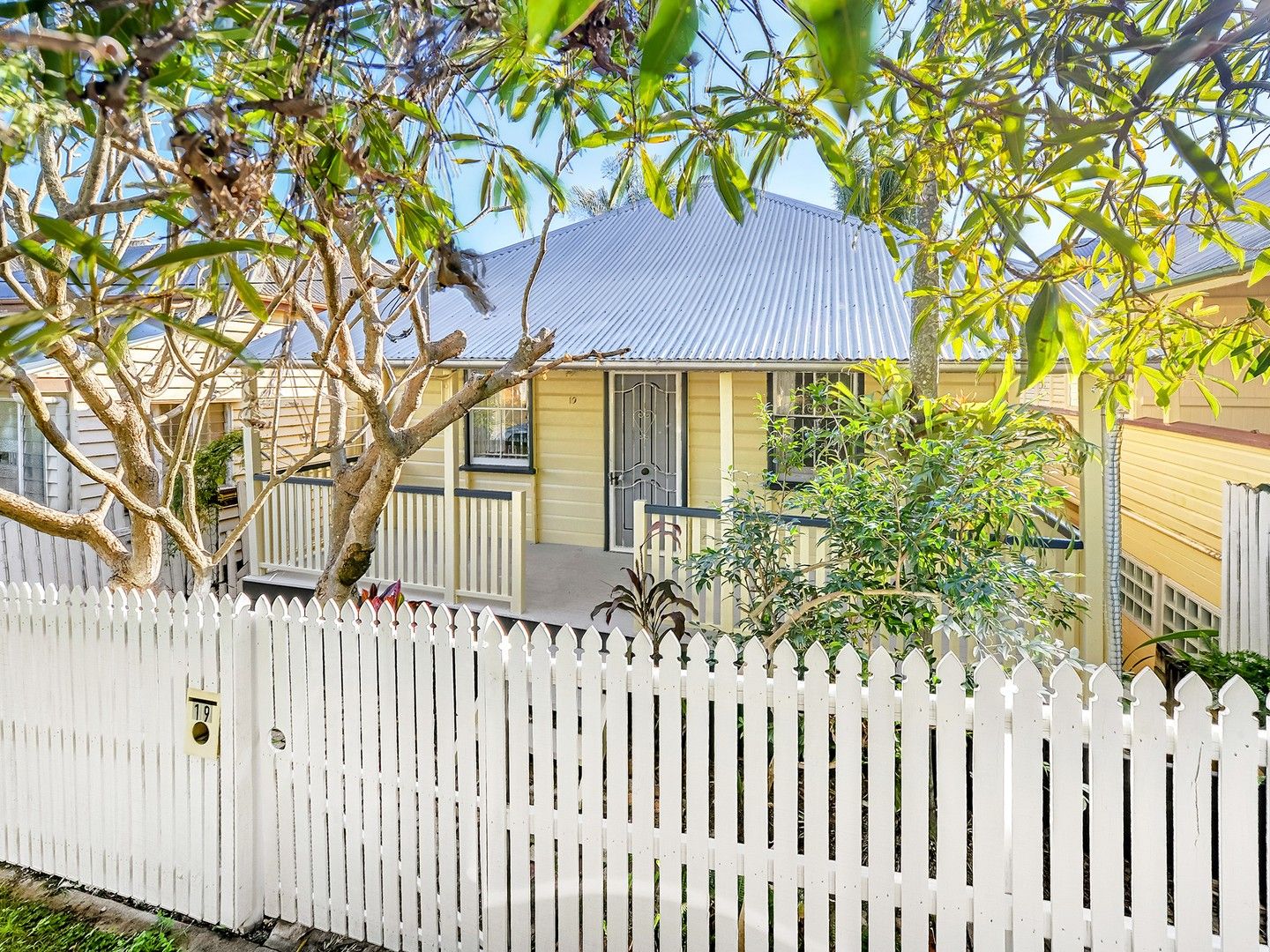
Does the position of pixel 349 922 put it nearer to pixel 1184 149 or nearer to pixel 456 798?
pixel 456 798

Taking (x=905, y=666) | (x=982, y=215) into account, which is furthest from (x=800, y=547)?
(x=982, y=215)

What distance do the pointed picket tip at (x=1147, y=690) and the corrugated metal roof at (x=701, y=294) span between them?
385 centimetres

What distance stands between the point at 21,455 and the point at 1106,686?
1032 cm

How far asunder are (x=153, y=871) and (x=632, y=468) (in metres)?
6.30

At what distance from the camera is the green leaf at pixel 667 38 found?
1.93 feet

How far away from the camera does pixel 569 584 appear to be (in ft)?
24.0

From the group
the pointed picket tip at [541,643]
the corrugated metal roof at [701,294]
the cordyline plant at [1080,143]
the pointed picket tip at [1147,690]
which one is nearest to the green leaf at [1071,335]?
the cordyline plant at [1080,143]

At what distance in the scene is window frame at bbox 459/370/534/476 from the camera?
29.7 ft

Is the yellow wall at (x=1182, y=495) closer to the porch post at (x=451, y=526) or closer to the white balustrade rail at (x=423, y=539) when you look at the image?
the white balustrade rail at (x=423, y=539)

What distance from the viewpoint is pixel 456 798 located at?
9.36 feet

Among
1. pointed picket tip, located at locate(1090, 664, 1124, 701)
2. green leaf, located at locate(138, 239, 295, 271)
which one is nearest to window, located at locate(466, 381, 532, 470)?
pointed picket tip, located at locate(1090, 664, 1124, 701)

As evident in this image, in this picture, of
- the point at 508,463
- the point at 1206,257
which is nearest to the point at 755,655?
the point at 1206,257

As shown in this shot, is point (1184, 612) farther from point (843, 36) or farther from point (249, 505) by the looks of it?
point (249, 505)

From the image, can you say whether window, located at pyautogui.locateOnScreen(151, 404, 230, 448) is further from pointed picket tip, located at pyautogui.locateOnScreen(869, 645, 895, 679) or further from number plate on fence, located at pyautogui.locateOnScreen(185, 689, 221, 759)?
pointed picket tip, located at pyautogui.locateOnScreen(869, 645, 895, 679)
